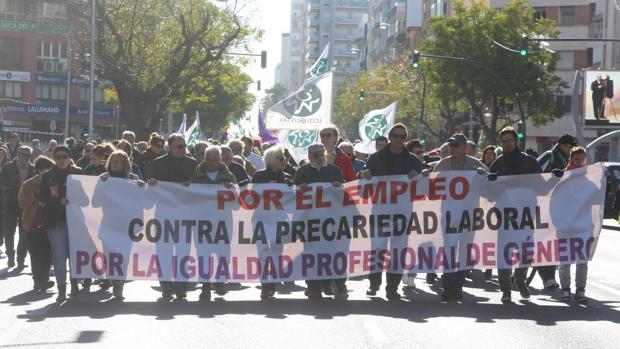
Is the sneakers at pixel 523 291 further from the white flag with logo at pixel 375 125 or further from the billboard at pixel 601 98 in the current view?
the billboard at pixel 601 98

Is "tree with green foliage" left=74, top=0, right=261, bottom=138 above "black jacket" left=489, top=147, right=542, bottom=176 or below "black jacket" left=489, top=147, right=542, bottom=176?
above

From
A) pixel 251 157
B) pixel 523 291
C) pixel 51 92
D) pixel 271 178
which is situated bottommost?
pixel 523 291

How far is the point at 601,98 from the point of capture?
57.3 meters

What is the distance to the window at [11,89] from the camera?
85062mm

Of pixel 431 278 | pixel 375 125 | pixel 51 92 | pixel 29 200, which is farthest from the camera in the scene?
pixel 51 92

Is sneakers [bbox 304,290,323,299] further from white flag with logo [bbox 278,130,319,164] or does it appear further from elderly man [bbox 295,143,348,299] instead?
white flag with logo [bbox 278,130,319,164]

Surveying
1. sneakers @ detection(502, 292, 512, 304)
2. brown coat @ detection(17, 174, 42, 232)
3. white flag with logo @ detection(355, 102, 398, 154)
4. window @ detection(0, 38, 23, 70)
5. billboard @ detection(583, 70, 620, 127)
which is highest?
window @ detection(0, 38, 23, 70)

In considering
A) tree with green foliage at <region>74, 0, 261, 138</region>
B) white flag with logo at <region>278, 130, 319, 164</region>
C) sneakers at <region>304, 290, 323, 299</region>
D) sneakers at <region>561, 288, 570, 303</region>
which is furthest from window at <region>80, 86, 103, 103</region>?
sneakers at <region>561, 288, 570, 303</region>

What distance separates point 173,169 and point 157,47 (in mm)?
41181

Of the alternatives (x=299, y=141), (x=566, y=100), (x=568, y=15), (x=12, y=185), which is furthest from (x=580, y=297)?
(x=568, y=15)

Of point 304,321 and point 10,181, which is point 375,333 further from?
point 10,181

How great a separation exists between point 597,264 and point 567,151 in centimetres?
463

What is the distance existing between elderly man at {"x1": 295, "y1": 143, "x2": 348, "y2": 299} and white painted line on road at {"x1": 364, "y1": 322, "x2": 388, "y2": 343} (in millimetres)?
2094

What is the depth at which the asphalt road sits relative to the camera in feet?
32.1
